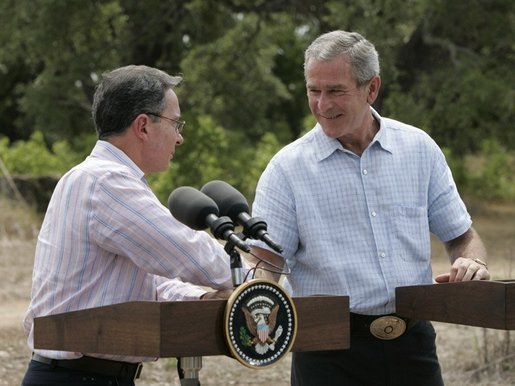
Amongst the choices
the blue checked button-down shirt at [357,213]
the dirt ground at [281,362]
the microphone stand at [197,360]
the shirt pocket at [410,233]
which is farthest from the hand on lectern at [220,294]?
the dirt ground at [281,362]

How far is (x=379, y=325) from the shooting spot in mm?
3912

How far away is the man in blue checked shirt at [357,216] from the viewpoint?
390 cm

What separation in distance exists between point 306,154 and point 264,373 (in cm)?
498

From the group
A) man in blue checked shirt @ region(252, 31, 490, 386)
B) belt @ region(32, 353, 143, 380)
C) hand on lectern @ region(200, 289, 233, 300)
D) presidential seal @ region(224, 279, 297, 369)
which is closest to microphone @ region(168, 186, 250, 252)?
presidential seal @ region(224, 279, 297, 369)

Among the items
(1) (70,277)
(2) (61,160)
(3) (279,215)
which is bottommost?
(1) (70,277)

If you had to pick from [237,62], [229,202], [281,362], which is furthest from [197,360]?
[237,62]

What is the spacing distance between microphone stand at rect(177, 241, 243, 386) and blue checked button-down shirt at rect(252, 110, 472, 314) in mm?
878

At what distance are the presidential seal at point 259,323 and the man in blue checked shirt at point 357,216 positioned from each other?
2.93 ft

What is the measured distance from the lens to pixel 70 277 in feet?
10.9

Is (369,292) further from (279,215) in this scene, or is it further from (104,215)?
(104,215)

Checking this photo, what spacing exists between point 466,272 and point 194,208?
109 centimetres

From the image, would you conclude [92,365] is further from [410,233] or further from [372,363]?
[410,233]

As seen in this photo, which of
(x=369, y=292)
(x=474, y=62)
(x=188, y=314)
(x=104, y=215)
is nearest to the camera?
(x=188, y=314)

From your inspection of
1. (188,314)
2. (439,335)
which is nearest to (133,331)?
(188,314)
